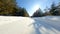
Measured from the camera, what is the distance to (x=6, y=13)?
47.7 ft

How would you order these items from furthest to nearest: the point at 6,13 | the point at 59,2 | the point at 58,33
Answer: the point at 59,2 → the point at 6,13 → the point at 58,33

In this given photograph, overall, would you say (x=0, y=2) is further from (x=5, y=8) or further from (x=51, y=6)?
(x=51, y=6)

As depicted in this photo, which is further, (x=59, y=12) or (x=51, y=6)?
(x=51, y=6)

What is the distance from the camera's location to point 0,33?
2.24 metres

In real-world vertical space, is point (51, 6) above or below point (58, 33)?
above

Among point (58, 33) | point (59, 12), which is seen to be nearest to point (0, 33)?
point (58, 33)

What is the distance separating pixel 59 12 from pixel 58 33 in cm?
1575

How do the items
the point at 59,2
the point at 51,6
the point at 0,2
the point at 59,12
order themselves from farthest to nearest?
the point at 51,6
the point at 59,2
the point at 59,12
the point at 0,2

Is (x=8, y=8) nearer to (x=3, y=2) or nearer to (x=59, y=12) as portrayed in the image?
(x=3, y=2)

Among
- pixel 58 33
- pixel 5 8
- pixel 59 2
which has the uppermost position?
pixel 59 2

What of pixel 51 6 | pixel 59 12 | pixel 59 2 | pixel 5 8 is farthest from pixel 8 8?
pixel 51 6

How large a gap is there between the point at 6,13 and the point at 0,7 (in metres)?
1.21

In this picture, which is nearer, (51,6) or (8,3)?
(8,3)

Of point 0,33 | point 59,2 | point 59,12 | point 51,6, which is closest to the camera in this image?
point 0,33
